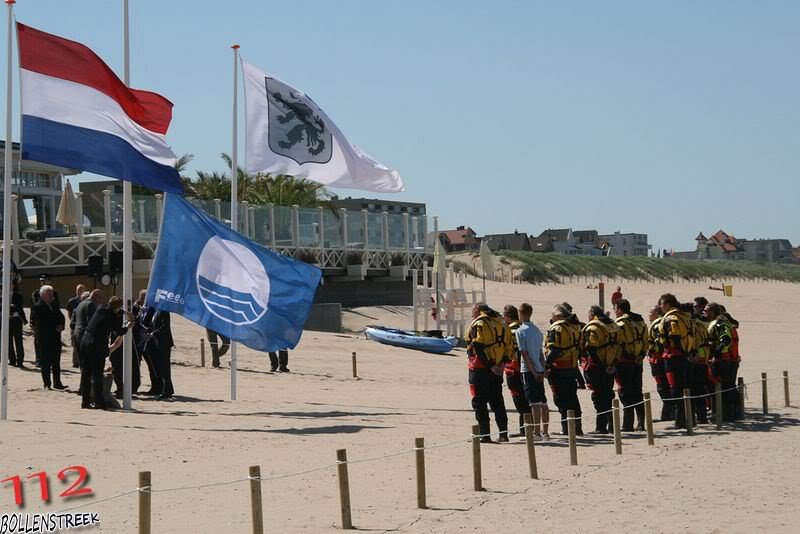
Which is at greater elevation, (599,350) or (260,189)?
(260,189)

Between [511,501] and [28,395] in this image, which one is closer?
[511,501]

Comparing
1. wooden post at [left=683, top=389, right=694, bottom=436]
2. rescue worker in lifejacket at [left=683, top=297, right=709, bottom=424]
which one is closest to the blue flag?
wooden post at [left=683, top=389, right=694, bottom=436]

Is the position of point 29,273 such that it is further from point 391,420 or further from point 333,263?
point 391,420

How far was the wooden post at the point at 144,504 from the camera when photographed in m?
8.15

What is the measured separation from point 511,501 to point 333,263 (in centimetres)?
3070

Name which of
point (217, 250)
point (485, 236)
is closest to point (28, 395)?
point (217, 250)

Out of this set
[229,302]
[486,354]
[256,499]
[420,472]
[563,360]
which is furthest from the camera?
[229,302]

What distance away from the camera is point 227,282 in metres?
16.9

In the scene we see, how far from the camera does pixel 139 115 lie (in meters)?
16.8

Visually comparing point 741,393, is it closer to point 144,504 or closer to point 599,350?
point 599,350

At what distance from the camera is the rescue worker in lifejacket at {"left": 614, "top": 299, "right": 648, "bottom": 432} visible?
16.4m

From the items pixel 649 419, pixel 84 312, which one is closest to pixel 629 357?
pixel 649 419

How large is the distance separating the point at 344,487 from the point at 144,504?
205 cm

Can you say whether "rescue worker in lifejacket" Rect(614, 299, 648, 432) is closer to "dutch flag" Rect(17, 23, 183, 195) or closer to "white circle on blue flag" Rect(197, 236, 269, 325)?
"white circle on blue flag" Rect(197, 236, 269, 325)
